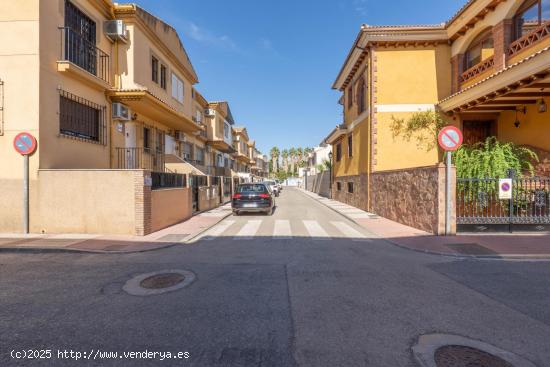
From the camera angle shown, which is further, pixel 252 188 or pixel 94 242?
pixel 252 188

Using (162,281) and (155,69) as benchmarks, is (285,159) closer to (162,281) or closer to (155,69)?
(155,69)

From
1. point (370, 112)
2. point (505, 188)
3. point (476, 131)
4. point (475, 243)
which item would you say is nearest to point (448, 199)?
point (475, 243)

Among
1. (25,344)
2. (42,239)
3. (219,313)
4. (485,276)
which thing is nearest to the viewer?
(25,344)

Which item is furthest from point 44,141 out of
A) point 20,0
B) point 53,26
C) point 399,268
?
point 399,268

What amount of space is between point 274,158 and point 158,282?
97.2 meters

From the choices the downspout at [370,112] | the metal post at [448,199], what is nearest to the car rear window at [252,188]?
the downspout at [370,112]

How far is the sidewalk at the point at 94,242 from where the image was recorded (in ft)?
21.7

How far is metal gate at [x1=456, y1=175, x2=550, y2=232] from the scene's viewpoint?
8648mm

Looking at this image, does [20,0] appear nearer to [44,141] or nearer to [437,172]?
[44,141]

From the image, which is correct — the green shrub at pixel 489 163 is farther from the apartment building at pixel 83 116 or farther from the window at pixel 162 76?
the window at pixel 162 76

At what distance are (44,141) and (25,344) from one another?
7.45m

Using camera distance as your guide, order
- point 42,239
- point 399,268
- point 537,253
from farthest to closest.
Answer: point 42,239
point 537,253
point 399,268

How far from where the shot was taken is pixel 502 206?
886 cm

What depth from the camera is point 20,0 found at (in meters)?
8.05
